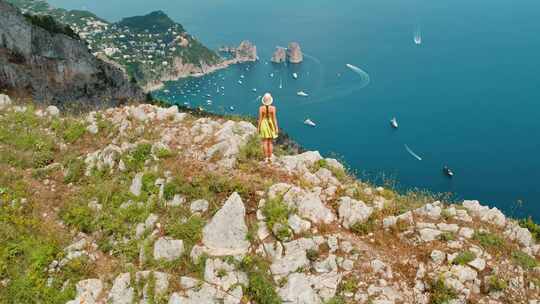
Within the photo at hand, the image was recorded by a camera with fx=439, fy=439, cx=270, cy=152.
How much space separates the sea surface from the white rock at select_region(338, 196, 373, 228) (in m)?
54.2

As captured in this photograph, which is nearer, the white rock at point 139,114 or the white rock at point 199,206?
the white rock at point 199,206

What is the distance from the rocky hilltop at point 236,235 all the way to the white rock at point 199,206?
0.03m

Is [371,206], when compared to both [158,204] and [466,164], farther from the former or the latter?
[466,164]

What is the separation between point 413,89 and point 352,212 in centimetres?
10566

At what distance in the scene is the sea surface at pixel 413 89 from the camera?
76.5m

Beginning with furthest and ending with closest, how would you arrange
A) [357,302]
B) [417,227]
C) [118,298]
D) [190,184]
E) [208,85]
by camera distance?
[208,85] → [190,184] → [417,227] → [118,298] → [357,302]

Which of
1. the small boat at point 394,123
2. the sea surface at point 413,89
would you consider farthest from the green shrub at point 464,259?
the small boat at point 394,123

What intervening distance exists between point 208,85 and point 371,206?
134661 mm

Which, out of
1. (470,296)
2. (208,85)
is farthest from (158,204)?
(208,85)

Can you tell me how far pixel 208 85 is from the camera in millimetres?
140125

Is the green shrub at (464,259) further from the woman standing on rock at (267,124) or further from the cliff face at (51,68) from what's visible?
the cliff face at (51,68)

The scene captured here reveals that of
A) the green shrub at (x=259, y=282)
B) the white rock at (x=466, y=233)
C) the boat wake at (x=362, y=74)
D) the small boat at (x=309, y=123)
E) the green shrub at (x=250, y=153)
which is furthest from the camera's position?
the boat wake at (x=362, y=74)

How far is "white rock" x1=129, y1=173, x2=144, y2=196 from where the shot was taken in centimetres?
973

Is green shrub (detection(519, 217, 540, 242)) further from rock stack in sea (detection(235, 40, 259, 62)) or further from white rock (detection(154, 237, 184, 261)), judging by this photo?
rock stack in sea (detection(235, 40, 259, 62))
